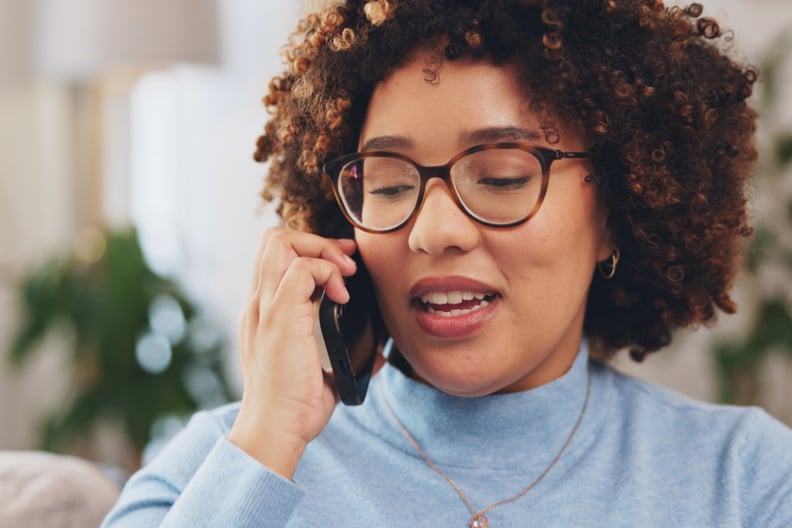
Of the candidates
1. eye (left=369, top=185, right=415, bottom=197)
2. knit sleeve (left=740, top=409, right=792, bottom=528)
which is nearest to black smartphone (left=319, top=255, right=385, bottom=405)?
eye (left=369, top=185, right=415, bottom=197)

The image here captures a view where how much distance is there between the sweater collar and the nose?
0.26 meters

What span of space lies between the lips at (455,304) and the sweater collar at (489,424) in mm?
165

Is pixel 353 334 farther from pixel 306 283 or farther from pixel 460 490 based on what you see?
pixel 460 490

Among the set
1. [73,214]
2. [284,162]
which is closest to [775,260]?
[284,162]

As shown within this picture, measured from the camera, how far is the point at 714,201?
1312 millimetres

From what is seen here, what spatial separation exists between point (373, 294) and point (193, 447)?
32 cm

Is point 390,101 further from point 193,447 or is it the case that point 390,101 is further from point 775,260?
point 775,260

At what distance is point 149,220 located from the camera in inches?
154

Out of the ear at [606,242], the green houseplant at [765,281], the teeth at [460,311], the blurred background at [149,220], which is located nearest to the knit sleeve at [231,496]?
the teeth at [460,311]

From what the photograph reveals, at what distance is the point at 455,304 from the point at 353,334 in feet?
0.60

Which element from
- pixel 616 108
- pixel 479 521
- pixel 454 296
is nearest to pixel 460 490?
pixel 479 521

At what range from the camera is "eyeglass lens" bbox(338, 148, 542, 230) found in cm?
112

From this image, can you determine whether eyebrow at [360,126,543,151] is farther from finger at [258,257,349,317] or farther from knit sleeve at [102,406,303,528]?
knit sleeve at [102,406,303,528]

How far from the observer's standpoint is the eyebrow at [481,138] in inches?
44.3
